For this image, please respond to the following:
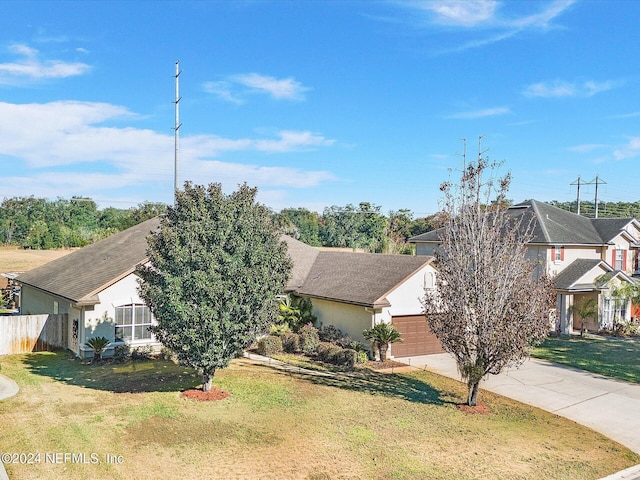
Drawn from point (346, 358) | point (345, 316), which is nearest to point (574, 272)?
point (345, 316)

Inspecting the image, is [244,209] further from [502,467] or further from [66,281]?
[66,281]

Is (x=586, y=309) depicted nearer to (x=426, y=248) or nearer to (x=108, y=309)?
(x=426, y=248)

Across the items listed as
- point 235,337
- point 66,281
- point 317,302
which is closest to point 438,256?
point 235,337

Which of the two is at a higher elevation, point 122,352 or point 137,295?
point 137,295

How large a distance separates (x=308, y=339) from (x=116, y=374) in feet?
27.8

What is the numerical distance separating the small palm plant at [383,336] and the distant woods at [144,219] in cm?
4997

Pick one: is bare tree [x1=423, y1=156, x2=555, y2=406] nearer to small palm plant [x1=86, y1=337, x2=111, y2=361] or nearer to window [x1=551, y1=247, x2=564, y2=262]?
Answer: small palm plant [x1=86, y1=337, x2=111, y2=361]

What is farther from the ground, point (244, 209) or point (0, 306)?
point (244, 209)

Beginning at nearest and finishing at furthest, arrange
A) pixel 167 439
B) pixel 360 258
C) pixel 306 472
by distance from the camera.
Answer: pixel 306 472 < pixel 167 439 < pixel 360 258

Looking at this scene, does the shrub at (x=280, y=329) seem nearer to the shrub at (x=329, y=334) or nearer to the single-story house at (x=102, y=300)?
the shrub at (x=329, y=334)

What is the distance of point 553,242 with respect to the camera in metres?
30.4

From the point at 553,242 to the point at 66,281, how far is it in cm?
2765

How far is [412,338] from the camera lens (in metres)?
23.0

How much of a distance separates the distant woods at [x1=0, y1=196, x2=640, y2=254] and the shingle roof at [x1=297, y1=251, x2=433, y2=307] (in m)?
43.5
